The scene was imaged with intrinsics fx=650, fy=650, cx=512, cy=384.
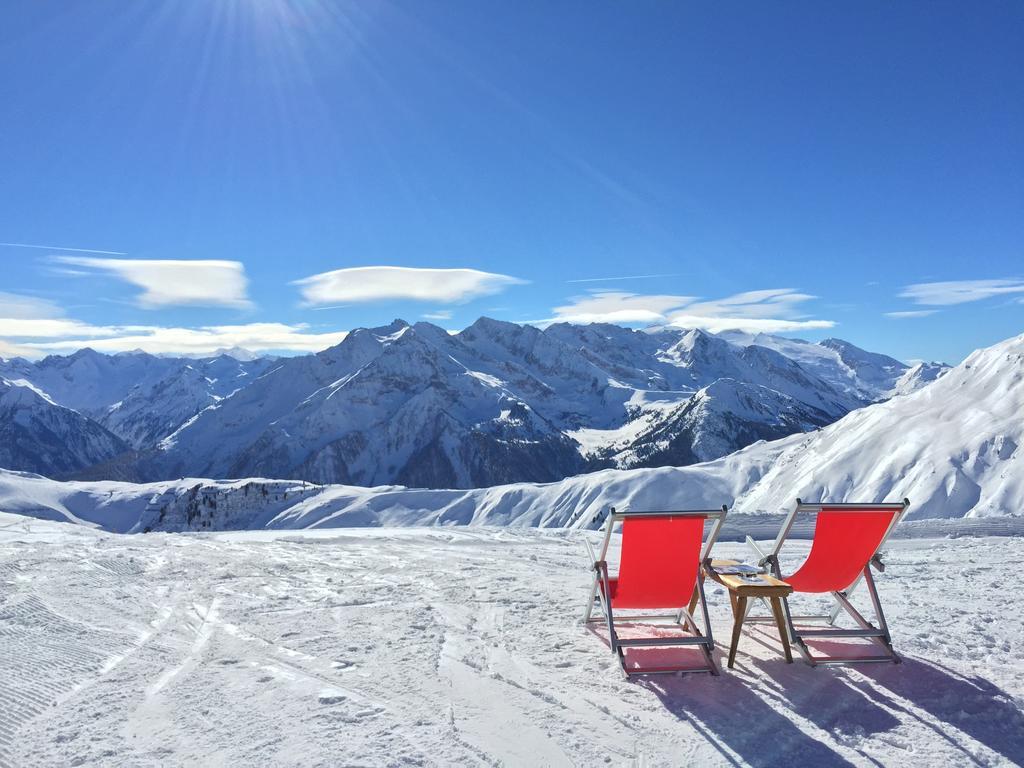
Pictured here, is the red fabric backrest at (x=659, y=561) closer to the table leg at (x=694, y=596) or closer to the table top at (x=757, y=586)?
the table leg at (x=694, y=596)

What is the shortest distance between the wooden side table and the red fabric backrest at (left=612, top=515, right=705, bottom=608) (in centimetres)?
29

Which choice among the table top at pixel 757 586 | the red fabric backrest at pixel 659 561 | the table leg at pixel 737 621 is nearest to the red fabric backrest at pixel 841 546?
the table top at pixel 757 586

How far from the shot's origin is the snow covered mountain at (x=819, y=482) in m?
35.6

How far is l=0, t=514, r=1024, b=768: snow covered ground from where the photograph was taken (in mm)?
4578

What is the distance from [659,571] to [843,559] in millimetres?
1843

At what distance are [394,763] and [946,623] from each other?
6.49 metres

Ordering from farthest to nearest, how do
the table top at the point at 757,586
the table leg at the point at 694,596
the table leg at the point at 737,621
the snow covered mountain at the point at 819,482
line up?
the snow covered mountain at the point at 819,482 → the table leg at the point at 694,596 → the table leg at the point at 737,621 → the table top at the point at 757,586

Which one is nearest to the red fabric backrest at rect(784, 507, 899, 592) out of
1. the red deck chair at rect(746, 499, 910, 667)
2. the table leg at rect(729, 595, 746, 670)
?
the red deck chair at rect(746, 499, 910, 667)

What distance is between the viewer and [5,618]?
771 cm

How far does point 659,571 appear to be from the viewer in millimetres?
6270

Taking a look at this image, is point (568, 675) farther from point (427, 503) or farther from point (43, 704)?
point (427, 503)

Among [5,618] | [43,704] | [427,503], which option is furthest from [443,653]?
[427,503]

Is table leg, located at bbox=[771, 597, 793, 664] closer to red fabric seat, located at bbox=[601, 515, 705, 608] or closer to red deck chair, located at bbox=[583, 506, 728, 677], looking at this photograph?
red deck chair, located at bbox=[583, 506, 728, 677]

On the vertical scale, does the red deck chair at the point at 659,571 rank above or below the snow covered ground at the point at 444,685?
above
